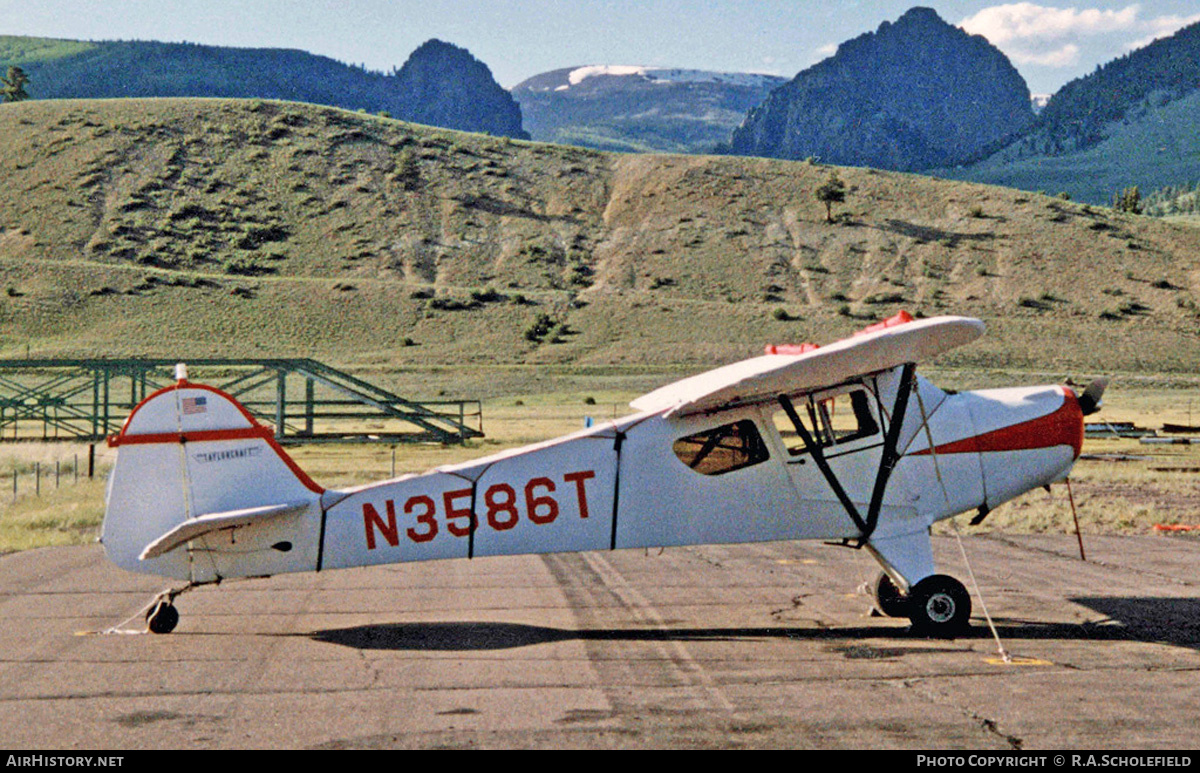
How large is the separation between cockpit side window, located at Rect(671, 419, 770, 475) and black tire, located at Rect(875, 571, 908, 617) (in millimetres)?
2027

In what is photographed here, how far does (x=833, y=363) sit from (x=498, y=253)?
89.2 meters

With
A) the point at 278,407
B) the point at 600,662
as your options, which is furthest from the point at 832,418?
the point at 278,407

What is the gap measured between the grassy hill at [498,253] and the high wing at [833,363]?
5844 centimetres

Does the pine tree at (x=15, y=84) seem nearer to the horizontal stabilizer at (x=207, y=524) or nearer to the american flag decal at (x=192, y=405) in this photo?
the american flag decal at (x=192, y=405)

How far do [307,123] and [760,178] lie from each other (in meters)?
47.6

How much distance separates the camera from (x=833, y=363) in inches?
419

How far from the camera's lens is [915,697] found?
879 cm

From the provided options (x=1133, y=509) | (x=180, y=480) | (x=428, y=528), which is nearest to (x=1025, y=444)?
(x=428, y=528)

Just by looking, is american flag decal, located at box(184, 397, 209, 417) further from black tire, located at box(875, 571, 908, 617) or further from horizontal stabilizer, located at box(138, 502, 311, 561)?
black tire, located at box(875, 571, 908, 617)

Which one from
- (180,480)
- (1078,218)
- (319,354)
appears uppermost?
(1078,218)

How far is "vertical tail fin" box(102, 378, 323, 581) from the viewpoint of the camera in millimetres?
10805

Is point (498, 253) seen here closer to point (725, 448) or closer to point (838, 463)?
point (725, 448)
